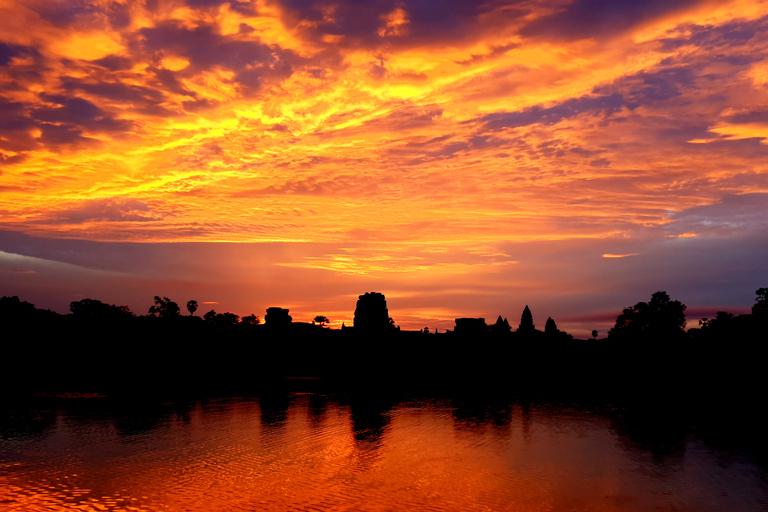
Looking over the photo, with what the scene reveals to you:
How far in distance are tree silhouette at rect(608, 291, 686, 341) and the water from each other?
332 feet

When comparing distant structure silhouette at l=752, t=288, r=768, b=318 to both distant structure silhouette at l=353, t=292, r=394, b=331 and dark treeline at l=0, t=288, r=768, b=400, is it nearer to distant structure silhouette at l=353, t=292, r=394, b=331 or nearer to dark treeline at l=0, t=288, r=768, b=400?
dark treeline at l=0, t=288, r=768, b=400

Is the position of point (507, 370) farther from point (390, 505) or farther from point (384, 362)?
point (390, 505)

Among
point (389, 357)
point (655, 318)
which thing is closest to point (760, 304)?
point (655, 318)

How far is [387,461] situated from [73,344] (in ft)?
302

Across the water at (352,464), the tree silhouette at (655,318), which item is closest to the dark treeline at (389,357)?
the tree silhouette at (655,318)

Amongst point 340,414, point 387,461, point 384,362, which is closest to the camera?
point 387,461

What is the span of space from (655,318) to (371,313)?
85.3 m

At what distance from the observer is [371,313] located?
189250 mm

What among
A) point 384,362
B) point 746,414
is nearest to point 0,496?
point 746,414

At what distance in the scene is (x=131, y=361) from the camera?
4264 inches

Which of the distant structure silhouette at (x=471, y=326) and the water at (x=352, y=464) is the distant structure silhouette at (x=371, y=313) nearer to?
the distant structure silhouette at (x=471, y=326)

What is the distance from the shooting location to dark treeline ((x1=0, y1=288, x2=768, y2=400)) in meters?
90.4

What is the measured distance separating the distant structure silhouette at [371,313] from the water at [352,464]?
430 ft

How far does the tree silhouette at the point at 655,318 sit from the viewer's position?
147875 millimetres
